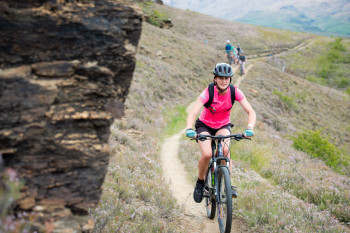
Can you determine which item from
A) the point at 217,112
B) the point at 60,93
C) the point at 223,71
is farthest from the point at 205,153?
the point at 60,93

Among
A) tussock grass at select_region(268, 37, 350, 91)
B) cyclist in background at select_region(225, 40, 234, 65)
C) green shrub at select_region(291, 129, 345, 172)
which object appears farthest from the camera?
tussock grass at select_region(268, 37, 350, 91)

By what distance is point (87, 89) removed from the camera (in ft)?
9.46

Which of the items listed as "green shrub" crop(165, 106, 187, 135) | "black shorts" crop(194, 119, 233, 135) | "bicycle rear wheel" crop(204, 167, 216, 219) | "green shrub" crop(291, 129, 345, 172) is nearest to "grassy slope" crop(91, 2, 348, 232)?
"green shrub" crop(165, 106, 187, 135)

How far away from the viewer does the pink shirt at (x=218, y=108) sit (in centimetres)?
539

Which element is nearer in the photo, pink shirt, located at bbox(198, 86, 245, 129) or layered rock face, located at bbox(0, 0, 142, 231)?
layered rock face, located at bbox(0, 0, 142, 231)

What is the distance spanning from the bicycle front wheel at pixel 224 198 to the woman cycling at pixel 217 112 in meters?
0.54

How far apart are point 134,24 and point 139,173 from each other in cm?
521

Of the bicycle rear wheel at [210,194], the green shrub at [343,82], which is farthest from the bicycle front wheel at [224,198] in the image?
the green shrub at [343,82]

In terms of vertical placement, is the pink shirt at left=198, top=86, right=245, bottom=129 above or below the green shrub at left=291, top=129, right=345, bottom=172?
above

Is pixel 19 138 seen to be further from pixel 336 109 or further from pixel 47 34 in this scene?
pixel 336 109

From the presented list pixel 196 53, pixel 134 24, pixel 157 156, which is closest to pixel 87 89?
pixel 134 24

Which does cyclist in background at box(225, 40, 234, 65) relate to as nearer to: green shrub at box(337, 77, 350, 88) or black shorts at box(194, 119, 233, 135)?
black shorts at box(194, 119, 233, 135)

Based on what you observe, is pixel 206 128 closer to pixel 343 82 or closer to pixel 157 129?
pixel 157 129

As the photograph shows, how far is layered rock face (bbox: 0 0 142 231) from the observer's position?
251 cm
